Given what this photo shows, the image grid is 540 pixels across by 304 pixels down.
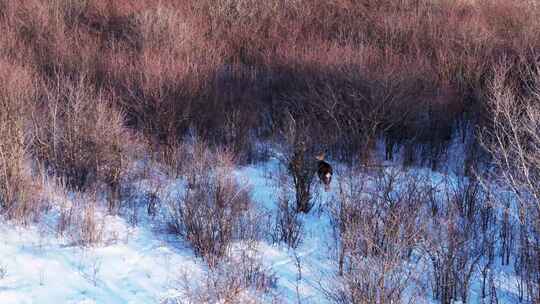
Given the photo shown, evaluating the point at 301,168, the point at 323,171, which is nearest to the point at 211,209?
the point at 301,168

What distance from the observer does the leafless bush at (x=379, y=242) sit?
3.73 meters

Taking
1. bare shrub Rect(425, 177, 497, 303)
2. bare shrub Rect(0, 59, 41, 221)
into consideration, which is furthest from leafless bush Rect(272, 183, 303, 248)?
bare shrub Rect(0, 59, 41, 221)

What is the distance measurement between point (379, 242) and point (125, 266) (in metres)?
2.18

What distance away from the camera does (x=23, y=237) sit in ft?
17.4

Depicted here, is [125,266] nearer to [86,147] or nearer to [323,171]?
[86,147]

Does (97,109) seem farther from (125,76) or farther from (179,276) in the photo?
(179,276)

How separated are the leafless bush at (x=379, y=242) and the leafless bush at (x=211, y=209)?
0.95 metres

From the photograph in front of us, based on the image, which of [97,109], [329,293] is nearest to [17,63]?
[97,109]

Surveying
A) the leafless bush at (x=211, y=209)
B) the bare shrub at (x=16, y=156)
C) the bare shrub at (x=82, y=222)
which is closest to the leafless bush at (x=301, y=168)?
the leafless bush at (x=211, y=209)

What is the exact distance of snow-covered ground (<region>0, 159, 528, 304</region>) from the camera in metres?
4.54

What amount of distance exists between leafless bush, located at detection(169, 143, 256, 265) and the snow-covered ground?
0.17m

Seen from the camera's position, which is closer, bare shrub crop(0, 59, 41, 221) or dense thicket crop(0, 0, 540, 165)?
bare shrub crop(0, 59, 41, 221)

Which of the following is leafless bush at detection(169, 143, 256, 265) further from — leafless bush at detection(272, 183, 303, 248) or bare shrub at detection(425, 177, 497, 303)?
bare shrub at detection(425, 177, 497, 303)

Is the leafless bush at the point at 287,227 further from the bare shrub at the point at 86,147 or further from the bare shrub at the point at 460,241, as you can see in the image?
the bare shrub at the point at 86,147
